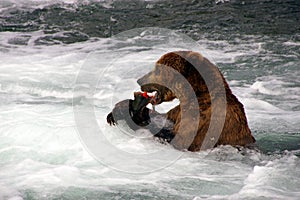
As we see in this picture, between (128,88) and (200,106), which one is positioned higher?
(200,106)

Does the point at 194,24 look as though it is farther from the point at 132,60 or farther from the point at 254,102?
the point at 254,102

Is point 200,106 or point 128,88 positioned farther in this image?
point 128,88

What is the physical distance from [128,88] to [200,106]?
10.2ft

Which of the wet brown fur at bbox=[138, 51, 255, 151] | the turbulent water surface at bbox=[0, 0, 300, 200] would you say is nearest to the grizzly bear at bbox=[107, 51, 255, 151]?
the wet brown fur at bbox=[138, 51, 255, 151]

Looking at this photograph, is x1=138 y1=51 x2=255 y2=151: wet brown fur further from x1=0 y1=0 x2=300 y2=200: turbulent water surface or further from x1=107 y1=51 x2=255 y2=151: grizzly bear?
x1=0 y1=0 x2=300 y2=200: turbulent water surface

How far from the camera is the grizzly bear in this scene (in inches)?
214

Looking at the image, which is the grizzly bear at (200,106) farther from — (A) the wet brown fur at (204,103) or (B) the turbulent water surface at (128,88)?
(B) the turbulent water surface at (128,88)

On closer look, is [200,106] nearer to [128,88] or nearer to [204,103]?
[204,103]

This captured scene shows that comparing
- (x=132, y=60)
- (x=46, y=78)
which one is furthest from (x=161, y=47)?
(x=46, y=78)

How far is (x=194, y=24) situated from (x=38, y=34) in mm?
3195

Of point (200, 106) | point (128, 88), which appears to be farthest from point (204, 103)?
point (128, 88)

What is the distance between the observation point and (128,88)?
28.0ft

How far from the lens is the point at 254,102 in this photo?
7586 millimetres

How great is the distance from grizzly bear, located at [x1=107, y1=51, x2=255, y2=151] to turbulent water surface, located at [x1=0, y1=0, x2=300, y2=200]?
0.14 metres
